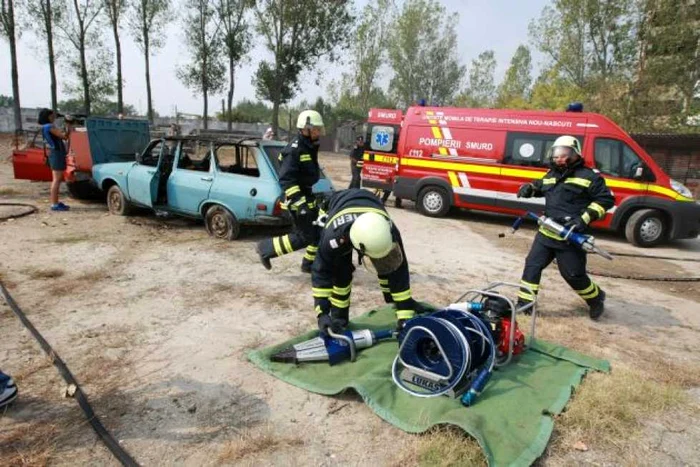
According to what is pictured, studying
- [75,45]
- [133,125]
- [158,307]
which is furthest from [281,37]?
[158,307]

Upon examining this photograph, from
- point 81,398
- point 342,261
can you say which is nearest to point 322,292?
point 342,261

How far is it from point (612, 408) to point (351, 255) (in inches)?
80.9

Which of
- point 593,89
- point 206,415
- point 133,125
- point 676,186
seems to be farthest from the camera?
point 593,89

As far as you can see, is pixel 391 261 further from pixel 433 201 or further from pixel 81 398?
pixel 433 201

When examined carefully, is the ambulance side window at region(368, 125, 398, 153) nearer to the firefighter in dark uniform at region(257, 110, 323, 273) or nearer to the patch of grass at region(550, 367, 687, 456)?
the firefighter in dark uniform at region(257, 110, 323, 273)

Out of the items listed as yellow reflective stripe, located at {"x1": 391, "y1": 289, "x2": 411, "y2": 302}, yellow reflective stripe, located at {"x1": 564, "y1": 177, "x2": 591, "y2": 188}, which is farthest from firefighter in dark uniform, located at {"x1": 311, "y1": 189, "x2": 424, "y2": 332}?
yellow reflective stripe, located at {"x1": 564, "y1": 177, "x2": 591, "y2": 188}

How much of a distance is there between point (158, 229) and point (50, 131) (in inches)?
105

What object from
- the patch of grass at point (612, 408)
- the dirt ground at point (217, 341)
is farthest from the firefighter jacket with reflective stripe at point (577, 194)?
the patch of grass at point (612, 408)

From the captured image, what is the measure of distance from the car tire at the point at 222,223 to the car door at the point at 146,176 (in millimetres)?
1076

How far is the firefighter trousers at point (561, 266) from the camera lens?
455cm

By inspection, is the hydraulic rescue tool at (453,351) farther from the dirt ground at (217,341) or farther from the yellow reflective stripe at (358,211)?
the yellow reflective stripe at (358,211)

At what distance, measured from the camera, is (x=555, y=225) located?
452 cm

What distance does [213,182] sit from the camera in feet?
22.7

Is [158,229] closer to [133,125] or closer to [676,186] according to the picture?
[133,125]
